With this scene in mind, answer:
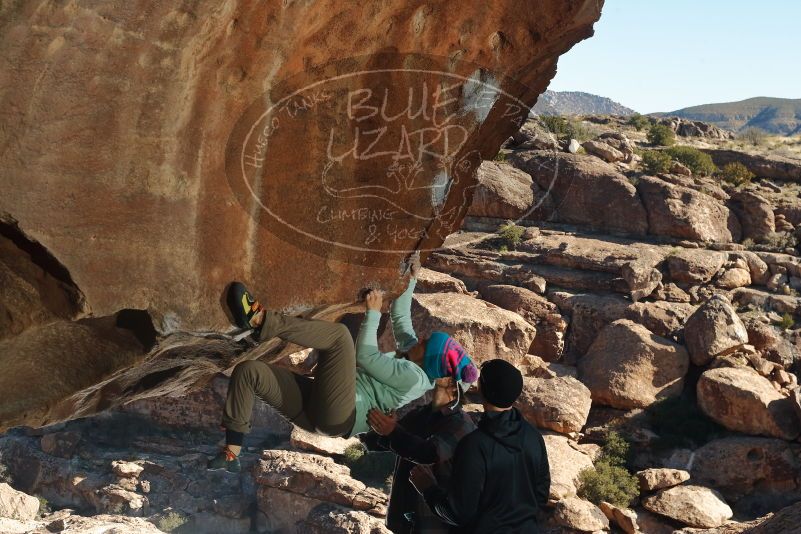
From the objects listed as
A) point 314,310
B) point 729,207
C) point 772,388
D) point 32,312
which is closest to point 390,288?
point 314,310

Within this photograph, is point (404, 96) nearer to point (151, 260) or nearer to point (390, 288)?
point (390, 288)

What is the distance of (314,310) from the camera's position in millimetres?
5723

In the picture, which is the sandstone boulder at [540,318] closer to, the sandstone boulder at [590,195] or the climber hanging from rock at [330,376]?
the sandstone boulder at [590,195]

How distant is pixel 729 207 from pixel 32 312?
1148 inches

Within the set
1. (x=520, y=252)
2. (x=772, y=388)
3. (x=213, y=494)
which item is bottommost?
(x=213, y=494)

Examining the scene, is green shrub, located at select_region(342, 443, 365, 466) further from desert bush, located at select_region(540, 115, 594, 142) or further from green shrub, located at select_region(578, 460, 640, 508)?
desert bush, located at select_region(540, 115, 594, 142)

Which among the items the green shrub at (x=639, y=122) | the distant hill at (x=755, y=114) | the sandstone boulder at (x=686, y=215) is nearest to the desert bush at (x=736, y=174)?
the sandstone boulder at (x=686, y=215)

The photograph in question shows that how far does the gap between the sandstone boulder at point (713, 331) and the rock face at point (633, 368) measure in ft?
1.37

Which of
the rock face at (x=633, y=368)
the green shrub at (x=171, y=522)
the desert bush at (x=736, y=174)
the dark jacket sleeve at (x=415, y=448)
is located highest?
the desert bush at (x=736, y=174)

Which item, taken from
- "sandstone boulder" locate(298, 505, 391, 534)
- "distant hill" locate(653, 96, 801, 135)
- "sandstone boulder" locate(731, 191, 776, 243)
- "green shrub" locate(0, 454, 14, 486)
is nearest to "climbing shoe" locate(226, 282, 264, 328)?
"sandstone boulder" locate(298, 505, 391, 534)

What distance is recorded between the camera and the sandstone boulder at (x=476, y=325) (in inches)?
909

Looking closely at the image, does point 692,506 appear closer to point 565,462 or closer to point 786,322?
point 565,462

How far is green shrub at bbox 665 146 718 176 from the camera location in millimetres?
32406

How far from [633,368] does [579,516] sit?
6493 millimetres
